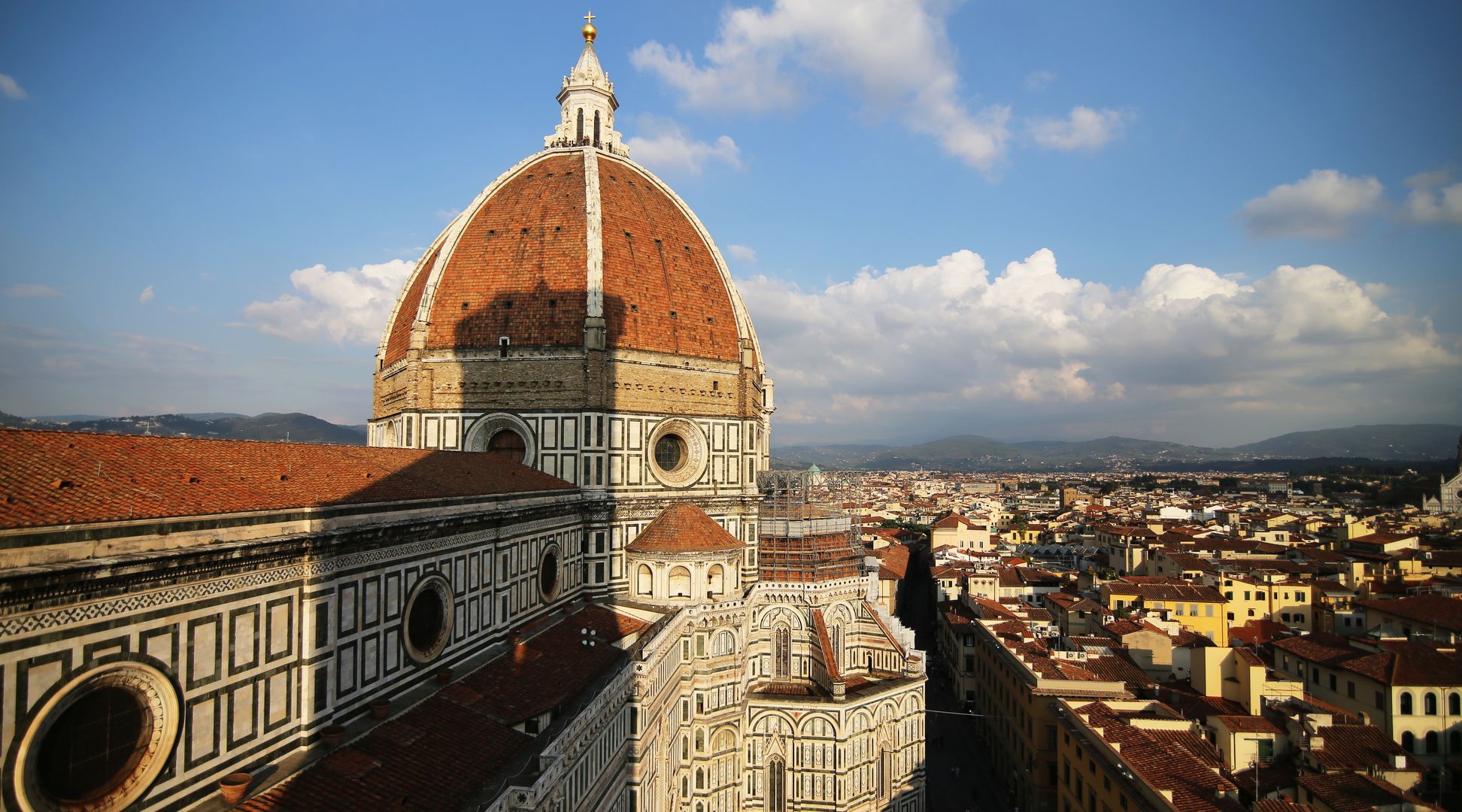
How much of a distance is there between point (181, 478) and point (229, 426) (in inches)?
1921

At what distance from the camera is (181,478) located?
11.7 metres

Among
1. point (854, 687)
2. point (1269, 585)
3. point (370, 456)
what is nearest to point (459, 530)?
point (370, 456)

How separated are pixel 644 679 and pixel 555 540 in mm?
6031

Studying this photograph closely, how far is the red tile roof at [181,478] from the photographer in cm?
942

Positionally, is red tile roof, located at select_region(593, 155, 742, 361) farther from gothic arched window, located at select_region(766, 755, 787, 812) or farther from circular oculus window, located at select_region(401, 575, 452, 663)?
gothic arched window, located at select_region(766, 755, 787, 812)

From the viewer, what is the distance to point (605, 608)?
80.8 ft

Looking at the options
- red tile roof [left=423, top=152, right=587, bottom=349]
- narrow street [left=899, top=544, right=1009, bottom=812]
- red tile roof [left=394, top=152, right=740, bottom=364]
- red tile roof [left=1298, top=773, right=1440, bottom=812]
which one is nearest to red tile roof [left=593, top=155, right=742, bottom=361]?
red tile roof [left=394, top=152, right=740, bottom=364]

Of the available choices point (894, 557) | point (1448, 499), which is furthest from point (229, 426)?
point (1448, 499)

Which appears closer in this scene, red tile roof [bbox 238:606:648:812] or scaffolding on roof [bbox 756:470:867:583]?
red tile roof [bbox 238:606:648:812]

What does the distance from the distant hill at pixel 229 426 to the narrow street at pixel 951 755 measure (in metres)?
26.6

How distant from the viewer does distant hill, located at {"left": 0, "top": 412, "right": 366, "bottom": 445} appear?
88.5 feet

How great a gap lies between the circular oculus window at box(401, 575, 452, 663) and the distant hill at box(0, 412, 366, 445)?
6.23 metres

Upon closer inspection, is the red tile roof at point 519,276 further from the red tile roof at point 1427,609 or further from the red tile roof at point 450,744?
the red tile roof at point 1427,609

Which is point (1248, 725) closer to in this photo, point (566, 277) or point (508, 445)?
point (508, 445)
